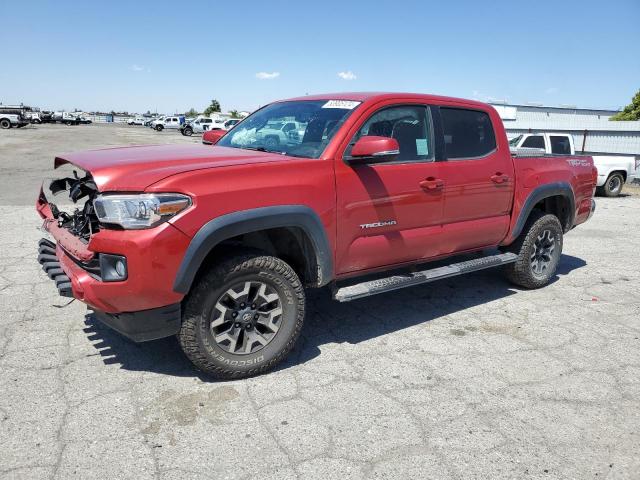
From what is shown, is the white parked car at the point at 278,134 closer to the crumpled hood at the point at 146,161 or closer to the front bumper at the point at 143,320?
the crumpled hood at the point at 146,161

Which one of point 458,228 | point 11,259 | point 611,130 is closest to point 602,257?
point 458,228

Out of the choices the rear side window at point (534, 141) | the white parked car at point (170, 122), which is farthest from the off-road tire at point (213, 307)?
the white parked car at point (170, 122)

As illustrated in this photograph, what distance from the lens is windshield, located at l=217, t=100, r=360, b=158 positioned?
12.2 ft

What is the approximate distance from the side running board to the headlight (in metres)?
1.37

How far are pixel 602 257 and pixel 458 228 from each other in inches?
148

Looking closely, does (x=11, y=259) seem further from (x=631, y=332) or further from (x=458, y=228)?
(x=631, y=332)

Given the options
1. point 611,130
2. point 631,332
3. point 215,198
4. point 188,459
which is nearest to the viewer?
point 188,459

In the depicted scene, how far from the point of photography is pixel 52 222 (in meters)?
3.66

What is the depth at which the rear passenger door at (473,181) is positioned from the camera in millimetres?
4250

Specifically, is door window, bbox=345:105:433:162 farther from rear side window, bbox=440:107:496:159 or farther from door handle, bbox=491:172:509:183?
door handle, bbox=491:172:509:183

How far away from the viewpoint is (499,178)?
4.61 metres

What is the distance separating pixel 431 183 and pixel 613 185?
12.1 metres

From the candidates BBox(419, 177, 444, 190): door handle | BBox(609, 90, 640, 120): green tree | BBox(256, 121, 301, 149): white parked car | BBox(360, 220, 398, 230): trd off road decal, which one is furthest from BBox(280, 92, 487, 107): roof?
BBox(609, 90, 640, 120): green tree

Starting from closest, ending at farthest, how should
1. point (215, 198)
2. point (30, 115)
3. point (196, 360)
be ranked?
1. point (215, 198)
2. point (196, 360)
3. point (30, 115)
